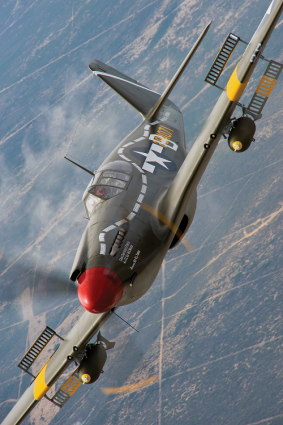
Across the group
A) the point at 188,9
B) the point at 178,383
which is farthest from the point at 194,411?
the point at 188,9

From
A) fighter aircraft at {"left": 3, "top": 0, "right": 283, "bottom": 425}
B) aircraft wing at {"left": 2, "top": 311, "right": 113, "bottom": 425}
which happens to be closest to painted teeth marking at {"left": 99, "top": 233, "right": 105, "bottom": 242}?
fighter aircraft at {"left": 3, "top": 0, "right": 283, "bottom": 425}

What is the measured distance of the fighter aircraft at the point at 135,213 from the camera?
16.0 meters

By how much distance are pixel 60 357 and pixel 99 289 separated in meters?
7.17

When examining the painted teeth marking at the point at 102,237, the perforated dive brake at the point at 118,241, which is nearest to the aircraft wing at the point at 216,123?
the perforated dive brake at the point at 118,241

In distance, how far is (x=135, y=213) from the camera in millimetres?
18391

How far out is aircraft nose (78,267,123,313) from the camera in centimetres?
1562

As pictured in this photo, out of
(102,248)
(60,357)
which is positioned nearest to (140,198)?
(102,248)

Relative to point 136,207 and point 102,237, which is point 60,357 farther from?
point 136,207

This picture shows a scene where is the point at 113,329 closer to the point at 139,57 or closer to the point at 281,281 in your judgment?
the point at 281,281

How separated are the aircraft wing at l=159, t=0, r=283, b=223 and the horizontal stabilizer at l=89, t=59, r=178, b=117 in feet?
39.5

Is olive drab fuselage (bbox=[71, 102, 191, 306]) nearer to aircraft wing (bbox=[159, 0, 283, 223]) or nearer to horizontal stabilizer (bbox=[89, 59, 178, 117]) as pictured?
aircraft wing (bbox=[159, 0, 283, 223])

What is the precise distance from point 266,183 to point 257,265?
23083mm

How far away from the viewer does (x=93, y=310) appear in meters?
15.8

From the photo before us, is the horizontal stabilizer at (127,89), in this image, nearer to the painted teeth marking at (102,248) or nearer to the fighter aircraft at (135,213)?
the fighter aircraft at (135,213)
